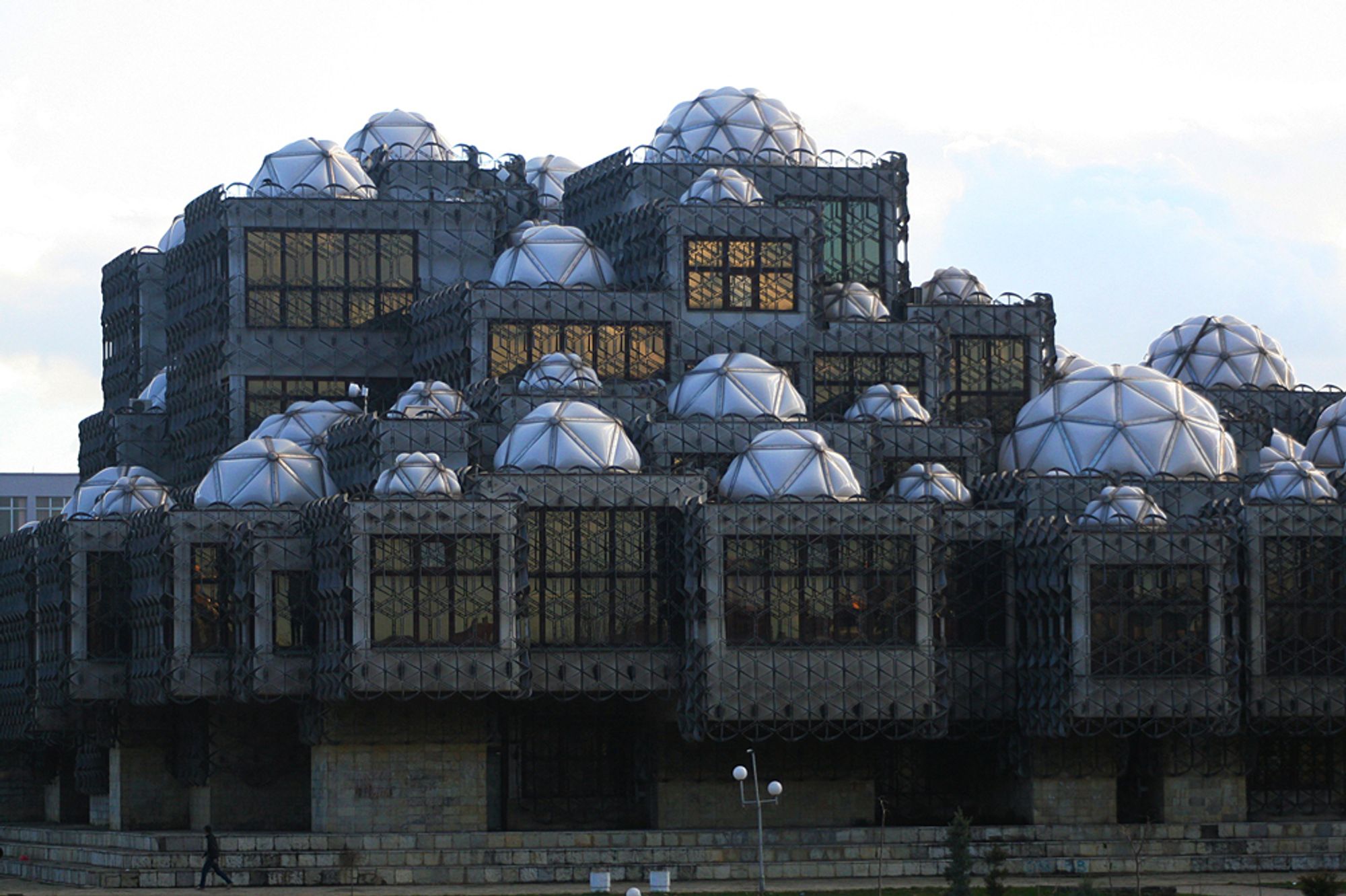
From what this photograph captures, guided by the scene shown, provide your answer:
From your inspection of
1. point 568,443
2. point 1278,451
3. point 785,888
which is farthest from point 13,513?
point 785,888

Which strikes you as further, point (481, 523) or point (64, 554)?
point (64, 554)

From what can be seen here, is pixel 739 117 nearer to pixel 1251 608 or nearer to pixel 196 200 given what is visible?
pixel 196 200

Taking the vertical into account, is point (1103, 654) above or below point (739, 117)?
below

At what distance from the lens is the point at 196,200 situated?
130 metres

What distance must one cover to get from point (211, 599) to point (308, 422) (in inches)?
585

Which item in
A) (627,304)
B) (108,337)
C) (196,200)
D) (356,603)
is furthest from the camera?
(108,337)

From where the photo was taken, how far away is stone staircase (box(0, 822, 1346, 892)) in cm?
9319

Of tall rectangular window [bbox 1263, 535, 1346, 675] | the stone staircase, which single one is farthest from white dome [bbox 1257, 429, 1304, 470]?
the stone staircase

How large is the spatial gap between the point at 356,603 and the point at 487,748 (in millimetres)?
12218

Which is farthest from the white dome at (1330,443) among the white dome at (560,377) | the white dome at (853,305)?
the white dome at (560,377)

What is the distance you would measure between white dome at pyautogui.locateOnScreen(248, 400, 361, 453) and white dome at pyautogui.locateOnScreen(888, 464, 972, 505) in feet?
84.2

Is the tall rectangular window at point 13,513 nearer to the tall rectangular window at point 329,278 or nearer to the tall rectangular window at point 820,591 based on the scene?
the tall rectangular window at point 329,278

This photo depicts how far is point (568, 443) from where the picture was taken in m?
106

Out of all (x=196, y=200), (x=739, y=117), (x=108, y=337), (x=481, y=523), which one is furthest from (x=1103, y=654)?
(x=108, y=337)
